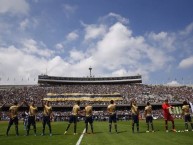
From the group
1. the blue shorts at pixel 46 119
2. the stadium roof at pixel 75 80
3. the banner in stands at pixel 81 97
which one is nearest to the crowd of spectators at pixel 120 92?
the banner in stands at pixel 81 97

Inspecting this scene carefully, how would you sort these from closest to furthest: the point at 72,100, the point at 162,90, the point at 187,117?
the point at 187,117, the point at 72,100, the point at 162,90

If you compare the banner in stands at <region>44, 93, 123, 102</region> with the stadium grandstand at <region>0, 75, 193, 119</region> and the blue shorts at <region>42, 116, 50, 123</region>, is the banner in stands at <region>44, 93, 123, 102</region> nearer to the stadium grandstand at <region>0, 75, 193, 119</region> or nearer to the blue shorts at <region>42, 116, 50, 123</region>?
the stadium grandstand at <region>0, 75, 193, 119</region>

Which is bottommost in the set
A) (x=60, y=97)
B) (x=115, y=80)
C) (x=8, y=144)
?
(x=8, y=144)

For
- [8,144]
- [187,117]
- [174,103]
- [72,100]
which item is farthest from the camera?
[72,100]

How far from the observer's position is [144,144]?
13.1 metres

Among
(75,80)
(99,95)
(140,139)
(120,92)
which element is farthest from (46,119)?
(75,80)

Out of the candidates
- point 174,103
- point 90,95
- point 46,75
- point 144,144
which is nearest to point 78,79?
point 46,75

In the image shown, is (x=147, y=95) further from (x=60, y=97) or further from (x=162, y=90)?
(x=60, y=97)

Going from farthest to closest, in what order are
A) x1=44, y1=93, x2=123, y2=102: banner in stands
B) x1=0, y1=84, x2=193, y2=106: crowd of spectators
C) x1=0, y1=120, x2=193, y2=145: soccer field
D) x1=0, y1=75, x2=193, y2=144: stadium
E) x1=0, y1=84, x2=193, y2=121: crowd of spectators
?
x1=44, y1=93, x2=123, y2=102: banner in stands
x1=0, y1=84, x2=193, y2=106: crowd of spectators
x1=0, y1=84, x2=193, y2=121: crowd of spectators
x1=0, y1=75, x2=193, y2=144: stadium
x1=0, y1=120, x2=193, y2=145: soccer field

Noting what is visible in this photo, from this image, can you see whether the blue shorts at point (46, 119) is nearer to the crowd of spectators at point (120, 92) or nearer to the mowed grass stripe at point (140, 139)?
the mowed grass stripe at point (140, 139)

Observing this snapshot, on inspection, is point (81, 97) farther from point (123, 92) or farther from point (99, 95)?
point (123, 92)

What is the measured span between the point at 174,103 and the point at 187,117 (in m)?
70.6

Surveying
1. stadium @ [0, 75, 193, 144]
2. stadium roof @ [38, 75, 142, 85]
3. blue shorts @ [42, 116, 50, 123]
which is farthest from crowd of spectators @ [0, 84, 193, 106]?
blue shorts @ [42, 116, 50, 123]

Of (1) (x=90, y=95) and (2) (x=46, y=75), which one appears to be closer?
(1) (x=90, y=95)
